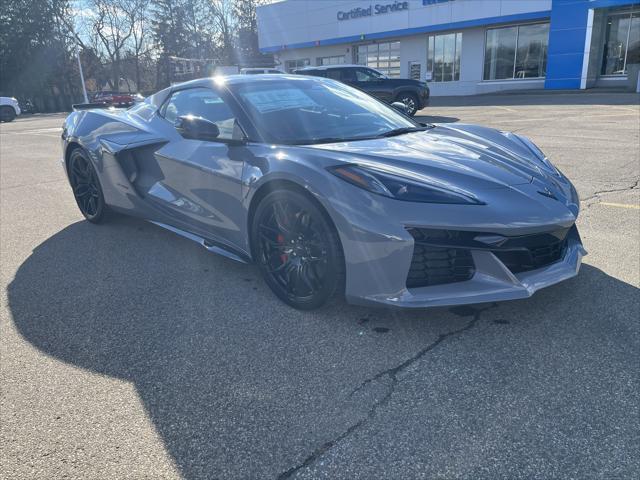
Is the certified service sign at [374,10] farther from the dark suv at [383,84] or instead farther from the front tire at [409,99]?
the front tire at [409,99]

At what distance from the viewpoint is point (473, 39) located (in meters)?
26.7

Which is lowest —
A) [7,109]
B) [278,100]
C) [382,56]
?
[7,109]

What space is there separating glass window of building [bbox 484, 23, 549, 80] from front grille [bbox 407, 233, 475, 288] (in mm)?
25596

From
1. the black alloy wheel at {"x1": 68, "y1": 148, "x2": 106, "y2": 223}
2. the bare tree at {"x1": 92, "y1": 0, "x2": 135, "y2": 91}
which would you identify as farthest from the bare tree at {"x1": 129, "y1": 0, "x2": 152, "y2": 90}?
the black alloy wheel at {"x1": 68, "y1": 148, "x2": 106, "y2": 223}

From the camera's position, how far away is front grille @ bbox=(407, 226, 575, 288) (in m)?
2.46

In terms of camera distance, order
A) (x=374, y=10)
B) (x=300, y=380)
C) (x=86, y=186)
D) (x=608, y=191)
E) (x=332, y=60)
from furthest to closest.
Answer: (x=332, y=60) < (x=374, y=10) < (x=608, y=191) < (x=86, y=186) < (x=300, y=380)

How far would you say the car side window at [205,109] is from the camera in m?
3.38

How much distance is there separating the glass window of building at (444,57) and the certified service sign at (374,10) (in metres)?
2.45

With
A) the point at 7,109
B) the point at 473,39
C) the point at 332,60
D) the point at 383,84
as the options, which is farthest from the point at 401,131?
the point at 332,60

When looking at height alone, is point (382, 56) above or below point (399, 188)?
above

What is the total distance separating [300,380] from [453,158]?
1.55 meters

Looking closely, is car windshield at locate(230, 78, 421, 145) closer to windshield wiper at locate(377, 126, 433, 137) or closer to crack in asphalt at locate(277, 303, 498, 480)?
windshield wiper at locate(377, 126, 433, 137)

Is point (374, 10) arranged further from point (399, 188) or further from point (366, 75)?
point (399, 188)

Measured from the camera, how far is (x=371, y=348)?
2590mm
